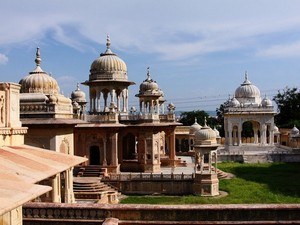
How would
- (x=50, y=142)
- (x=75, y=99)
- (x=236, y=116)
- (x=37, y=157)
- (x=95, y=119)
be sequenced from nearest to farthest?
(x=37, y=157) < (x=50, y=142) < (x=95, y=119) < (x=75, y=99) < (x=236, y=116)

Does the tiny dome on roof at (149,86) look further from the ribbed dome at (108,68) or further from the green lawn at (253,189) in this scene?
the green lawn at (253,189)

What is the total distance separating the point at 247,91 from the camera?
45.6 meters

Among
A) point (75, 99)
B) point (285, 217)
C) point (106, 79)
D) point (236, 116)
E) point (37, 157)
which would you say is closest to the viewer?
point (37, 157)

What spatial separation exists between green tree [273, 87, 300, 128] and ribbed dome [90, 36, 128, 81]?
36138 millimetres

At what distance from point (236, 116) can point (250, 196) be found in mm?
20923

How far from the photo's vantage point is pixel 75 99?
130ft

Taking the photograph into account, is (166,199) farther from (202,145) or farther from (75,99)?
(75,99)

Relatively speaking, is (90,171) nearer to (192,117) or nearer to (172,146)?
(172,146)

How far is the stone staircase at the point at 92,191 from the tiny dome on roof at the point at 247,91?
23.9 meters

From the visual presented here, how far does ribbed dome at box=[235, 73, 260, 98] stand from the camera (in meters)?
45.5

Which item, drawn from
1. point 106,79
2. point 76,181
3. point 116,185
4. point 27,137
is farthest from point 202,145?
point 27,137

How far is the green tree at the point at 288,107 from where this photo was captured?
2464 inches

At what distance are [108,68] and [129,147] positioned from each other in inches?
279

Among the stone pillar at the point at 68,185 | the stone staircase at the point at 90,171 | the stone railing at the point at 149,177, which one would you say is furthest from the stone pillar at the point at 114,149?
the stone pillar at the point at 68,185
